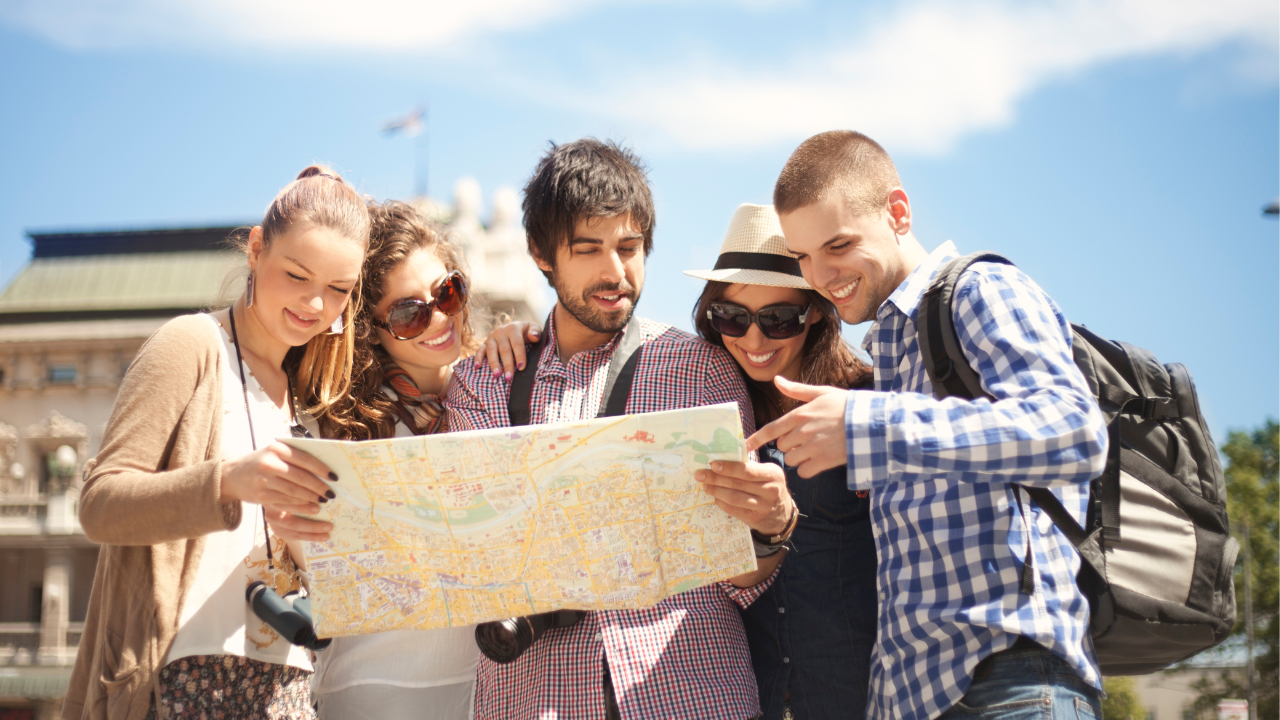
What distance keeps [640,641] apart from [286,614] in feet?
3.39

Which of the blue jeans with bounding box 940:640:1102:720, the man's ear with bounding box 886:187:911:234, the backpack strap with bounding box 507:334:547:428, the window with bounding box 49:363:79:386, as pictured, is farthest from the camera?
the window with bounding box 49:363:79:386

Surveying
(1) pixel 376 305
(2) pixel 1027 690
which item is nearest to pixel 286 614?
(1) pixel 376 305

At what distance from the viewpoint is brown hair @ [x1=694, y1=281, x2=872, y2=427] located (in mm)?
3551

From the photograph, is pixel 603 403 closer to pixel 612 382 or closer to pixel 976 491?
pixel 612 382

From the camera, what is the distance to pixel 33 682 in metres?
25.8

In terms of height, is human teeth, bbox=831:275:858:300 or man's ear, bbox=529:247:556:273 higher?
man's ear, bbox=529:247:556:273

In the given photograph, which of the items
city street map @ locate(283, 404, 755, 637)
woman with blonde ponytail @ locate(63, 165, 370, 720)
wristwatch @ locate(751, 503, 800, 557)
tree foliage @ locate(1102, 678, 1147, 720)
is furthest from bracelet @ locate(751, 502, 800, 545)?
tree foliage @ locate(1102, 678, 1147, 720)

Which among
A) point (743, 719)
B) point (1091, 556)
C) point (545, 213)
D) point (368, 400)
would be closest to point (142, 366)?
point (368, 400)

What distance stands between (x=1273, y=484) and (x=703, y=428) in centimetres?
3868

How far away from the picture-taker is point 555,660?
9.32 feet

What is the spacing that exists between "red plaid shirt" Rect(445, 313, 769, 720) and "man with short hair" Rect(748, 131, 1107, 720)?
1.61ft

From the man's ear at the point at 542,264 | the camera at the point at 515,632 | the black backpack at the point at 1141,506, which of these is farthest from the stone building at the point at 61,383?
the black backpack at the point at 1141,506

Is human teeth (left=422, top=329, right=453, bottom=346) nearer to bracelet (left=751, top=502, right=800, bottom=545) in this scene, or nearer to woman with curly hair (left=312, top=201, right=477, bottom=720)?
woman with curly hair (left=312, top=201, right=477, bottom=720)

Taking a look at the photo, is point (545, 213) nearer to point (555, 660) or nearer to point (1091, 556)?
point (555, 660)
